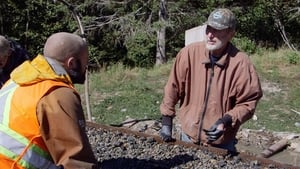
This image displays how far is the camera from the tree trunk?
979 inches

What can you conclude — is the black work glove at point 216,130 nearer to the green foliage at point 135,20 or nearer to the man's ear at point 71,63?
the man's ear at point 71,63

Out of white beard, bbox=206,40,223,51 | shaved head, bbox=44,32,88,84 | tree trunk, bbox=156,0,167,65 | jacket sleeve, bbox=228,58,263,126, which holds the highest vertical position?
shaved head, bbox=44,32,88,84

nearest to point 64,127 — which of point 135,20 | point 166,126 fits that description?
point 166,126

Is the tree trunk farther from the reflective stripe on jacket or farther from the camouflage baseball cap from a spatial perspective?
the reflective stripe on jacket

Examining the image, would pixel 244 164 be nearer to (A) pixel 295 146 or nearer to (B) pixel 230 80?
(B) pixel 230 80

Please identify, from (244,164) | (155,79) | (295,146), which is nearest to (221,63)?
(244,164)

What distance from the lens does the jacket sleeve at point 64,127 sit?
2857 millimetres

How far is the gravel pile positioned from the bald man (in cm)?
338

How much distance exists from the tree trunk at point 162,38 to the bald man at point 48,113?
21.4 m

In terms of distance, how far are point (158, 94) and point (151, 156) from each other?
5.13 meters


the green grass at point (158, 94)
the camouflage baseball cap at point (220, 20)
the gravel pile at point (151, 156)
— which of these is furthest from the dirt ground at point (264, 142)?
the camouflage baseball cap at point (220, 20)

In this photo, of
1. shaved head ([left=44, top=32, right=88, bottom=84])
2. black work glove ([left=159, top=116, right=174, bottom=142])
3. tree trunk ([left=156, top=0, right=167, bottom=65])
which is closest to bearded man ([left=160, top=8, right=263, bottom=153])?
black work glove ([left=159, top=116, right=174, bottom=142])

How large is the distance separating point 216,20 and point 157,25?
20.0m

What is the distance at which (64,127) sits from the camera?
113 inches
